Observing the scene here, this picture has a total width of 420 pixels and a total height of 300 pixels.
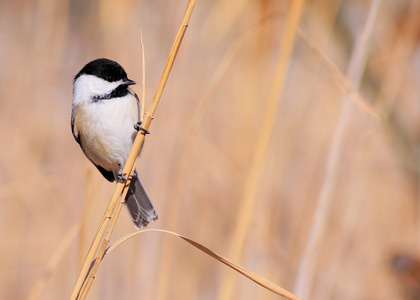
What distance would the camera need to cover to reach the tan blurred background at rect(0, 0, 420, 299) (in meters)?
1.85

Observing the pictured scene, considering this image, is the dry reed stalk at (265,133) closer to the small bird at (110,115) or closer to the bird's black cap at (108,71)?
the small bird at (110,115)

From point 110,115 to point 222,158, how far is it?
482 millimetres

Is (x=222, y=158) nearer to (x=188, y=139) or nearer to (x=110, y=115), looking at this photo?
(x=110, y=115)

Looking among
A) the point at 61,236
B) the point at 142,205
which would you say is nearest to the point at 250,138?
the point at 142,205

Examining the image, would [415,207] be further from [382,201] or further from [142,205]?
[142,205]

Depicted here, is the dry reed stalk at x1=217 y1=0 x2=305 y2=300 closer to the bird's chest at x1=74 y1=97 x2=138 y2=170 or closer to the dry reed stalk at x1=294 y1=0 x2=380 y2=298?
the dry reed stalk at x1=294 y1=0 x2=380 y2=298

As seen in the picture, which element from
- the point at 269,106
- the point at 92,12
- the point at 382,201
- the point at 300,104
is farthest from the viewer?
the point at 92,12

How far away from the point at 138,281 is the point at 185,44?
32.5 inches

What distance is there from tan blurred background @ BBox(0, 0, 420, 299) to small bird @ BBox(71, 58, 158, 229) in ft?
0.39

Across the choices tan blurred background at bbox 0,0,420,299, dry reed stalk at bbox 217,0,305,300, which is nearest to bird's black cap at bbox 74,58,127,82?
tan blurred background at bbox 0,0,420,299

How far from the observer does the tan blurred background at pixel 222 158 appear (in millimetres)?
1853

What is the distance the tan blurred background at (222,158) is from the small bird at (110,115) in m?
0.12

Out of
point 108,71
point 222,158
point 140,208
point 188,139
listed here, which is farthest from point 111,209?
point 222,158

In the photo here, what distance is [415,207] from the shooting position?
2.00 meters
